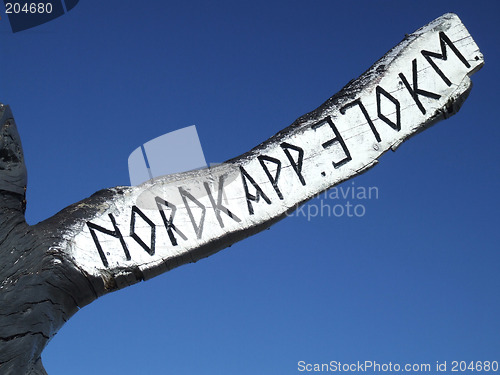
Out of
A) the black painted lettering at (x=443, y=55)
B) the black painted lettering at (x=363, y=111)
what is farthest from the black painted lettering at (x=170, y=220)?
the black painted lettering at (x=443, y=55)

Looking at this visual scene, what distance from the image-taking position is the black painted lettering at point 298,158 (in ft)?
7.08

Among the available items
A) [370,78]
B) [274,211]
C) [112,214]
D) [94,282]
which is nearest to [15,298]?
[94,282]

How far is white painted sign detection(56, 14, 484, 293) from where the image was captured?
1.95 metres

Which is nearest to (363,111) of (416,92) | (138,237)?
(416,92)

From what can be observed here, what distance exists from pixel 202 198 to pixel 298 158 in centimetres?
40

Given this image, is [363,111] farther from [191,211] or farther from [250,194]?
[191,211]

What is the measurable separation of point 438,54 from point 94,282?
1607 mm

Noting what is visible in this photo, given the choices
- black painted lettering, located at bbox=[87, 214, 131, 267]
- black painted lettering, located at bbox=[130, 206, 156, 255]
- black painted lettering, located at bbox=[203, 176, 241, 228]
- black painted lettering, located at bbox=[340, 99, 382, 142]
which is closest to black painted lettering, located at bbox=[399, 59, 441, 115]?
black painted lettering, located at bbox=[340, 99, 382, 142]

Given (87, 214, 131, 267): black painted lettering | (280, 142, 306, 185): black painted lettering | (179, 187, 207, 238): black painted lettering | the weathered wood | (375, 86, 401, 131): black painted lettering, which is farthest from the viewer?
(375, 86, 401, 131): black painted lettering

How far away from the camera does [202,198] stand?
2.08 meters

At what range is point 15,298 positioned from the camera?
1.74 metres

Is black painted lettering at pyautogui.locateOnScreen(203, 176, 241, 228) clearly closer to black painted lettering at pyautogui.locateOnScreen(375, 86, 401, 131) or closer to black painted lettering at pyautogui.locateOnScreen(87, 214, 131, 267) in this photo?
black painted lettering at pyautogui.locateOnScreen(87, 214, 131, 267)

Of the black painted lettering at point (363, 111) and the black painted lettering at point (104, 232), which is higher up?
the black painted lettering at point (363, 111)

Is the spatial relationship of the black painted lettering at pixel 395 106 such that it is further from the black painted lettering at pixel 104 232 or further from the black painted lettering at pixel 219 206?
the black painted lettering at pixel 104 232
